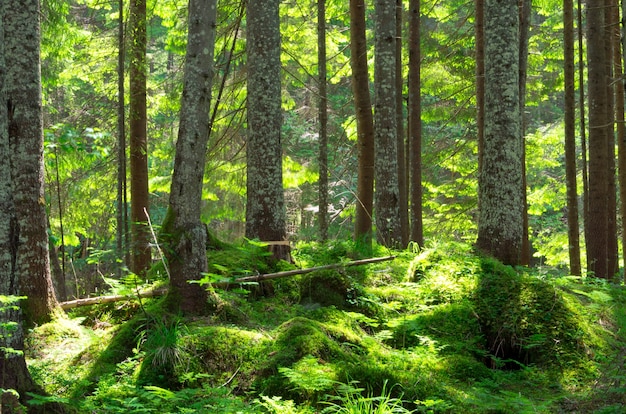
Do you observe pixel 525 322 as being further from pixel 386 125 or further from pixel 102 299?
pixel 386 125

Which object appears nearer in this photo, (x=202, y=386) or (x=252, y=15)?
(x=202, y=386)

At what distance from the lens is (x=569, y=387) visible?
6188 mm

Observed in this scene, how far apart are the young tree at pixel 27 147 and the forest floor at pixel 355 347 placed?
55 cm

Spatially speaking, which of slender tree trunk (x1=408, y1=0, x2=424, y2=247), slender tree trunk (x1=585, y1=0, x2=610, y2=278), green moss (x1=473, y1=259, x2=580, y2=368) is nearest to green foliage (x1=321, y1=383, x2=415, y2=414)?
green moss (x1=473, y1=259, x2=580, y2=368)

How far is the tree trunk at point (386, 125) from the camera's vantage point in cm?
1162

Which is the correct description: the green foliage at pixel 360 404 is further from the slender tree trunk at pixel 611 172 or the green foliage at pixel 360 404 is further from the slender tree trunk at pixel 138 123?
the slender tree trunk at pixel 611 172

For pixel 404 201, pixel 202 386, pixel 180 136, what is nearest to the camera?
pixel 202 386

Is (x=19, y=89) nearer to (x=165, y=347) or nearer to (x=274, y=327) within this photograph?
(x=165, y=347)

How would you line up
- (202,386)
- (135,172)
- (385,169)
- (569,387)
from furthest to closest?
1. (135,172)
2. (385,169)
3. (569,387)
4. (202,386)

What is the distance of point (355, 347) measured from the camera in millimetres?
6465

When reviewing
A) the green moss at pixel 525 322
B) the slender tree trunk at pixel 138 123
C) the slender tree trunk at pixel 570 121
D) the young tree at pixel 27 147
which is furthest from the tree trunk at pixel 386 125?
the young tree at pixel 27 147

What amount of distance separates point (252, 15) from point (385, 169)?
12.6ft

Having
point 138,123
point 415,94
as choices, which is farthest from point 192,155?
point 415,94

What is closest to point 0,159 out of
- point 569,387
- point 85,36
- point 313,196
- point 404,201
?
point 569,387
